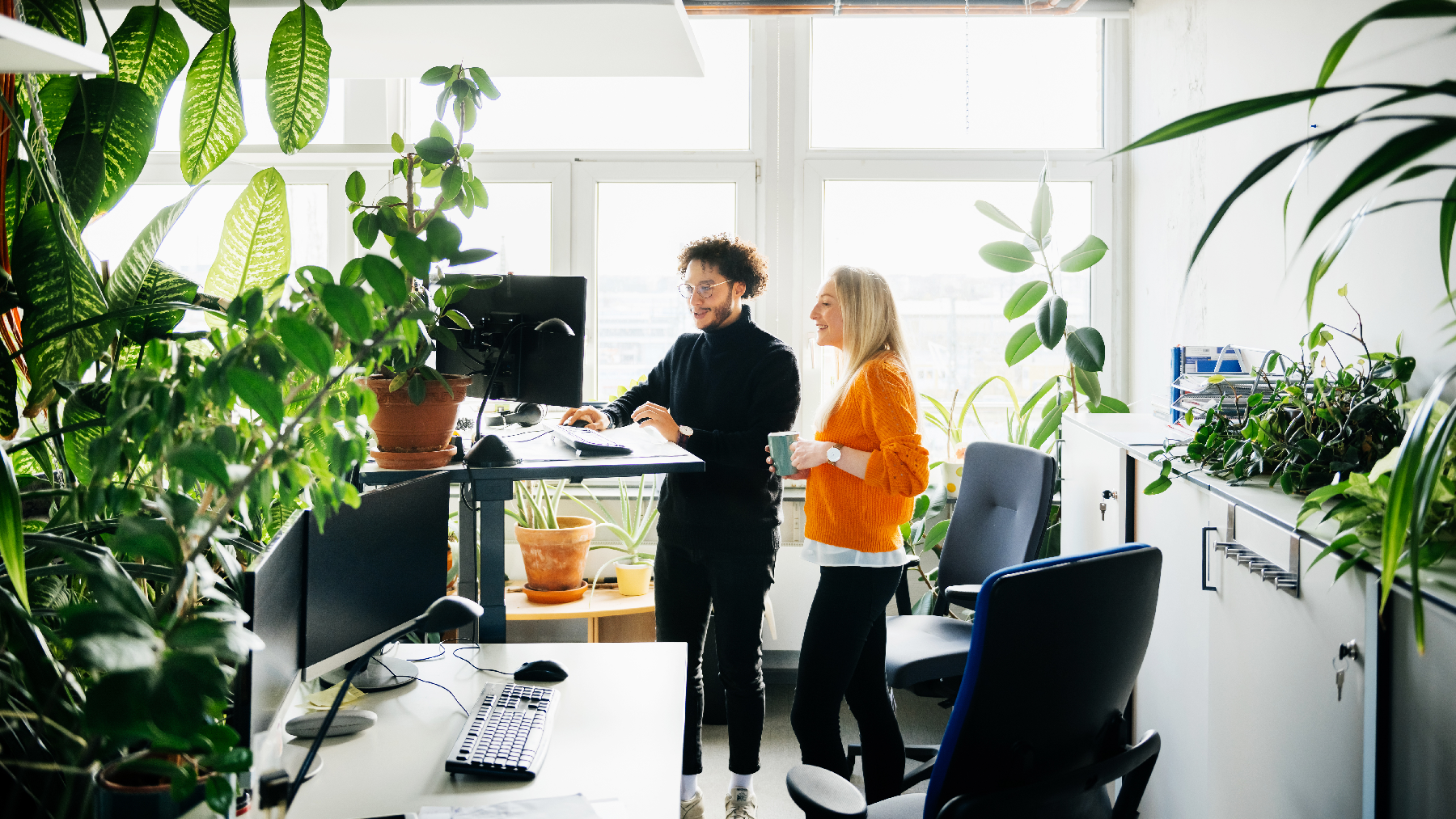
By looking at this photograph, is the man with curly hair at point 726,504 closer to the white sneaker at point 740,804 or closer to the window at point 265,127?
the white sneaker at point 740,804

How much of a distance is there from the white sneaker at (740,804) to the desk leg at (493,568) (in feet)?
3.01

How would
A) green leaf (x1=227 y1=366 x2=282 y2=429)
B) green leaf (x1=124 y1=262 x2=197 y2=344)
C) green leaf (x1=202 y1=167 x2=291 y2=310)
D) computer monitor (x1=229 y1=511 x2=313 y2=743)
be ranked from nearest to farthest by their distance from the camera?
green leaf (x1=227 y1=366 x2=282 y2=429)
computer monitor (x1=229 y1=511 x2=313 y2=743)
green leaf (x1=124 y1=262 x2=197 y2=344)
green leaf (x1=202 y1=167 x2=291 y2=310)

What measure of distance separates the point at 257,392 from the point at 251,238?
1.00m

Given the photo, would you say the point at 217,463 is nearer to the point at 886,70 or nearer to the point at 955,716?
the point at 955,716

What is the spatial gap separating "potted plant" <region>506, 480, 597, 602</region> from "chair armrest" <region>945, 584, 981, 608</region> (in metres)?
1.47

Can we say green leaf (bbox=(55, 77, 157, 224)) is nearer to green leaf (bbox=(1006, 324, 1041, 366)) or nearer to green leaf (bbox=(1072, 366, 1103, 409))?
green leaf (bbox=(1006, 324, 1041, 366))

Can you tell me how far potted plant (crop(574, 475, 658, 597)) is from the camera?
362cm

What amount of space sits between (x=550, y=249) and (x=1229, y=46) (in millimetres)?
2579

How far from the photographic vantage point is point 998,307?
13.1 feet

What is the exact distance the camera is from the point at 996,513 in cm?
293

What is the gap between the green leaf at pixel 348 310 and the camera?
2.44ft

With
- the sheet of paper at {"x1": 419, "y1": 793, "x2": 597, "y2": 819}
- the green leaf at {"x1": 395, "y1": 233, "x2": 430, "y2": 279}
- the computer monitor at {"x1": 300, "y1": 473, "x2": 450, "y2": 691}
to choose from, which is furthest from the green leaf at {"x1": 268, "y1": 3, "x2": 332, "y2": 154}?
the sheet of paper at {"x1": 419, "y1": 793, "x2": 597, "y2": 819}

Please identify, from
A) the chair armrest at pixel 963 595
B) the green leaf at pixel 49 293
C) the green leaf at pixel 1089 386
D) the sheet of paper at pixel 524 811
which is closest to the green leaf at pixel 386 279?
the green leaf at pixel 49 293

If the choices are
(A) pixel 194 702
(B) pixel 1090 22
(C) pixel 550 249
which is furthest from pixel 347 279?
(B) pixel 1090 22
